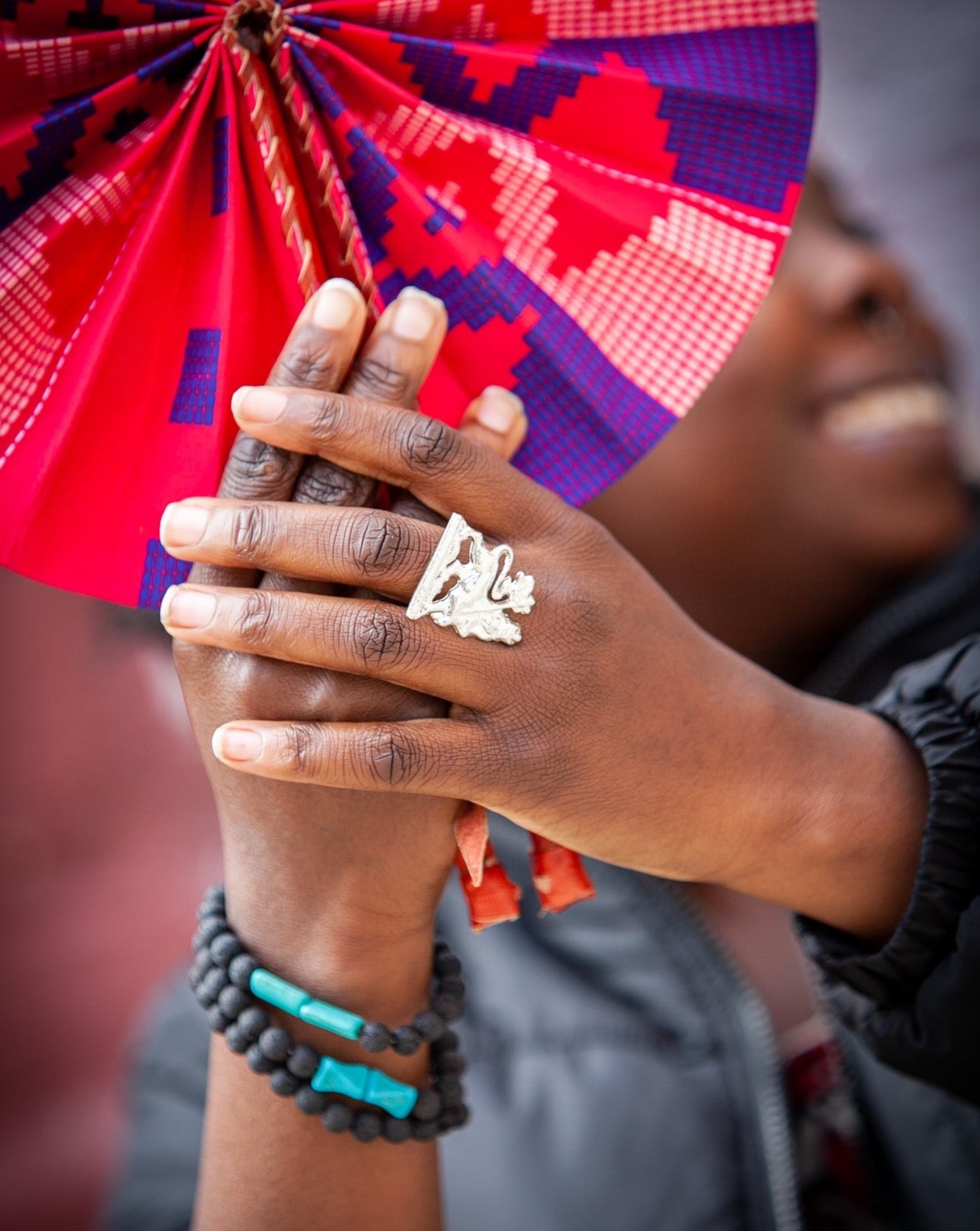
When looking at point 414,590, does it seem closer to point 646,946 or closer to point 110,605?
point 646,946

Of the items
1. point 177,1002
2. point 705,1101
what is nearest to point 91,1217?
point 177,1002

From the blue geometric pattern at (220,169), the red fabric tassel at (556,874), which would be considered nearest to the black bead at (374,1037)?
the red fabric tassel at (556,874)

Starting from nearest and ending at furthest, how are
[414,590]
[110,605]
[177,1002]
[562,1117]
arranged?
[414,590] < [562,1117] < [177,1002] < [110,605]

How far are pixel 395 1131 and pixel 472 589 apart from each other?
0.32 metres

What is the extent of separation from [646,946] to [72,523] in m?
0.73

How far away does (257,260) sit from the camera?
49cm

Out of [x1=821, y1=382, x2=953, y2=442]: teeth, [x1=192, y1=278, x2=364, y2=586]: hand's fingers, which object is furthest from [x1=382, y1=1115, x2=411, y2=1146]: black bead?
[x1=821, y1=382, x2=953, y2=442]: teeth

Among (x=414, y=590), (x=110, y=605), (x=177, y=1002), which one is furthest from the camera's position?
(x=110, y=605)

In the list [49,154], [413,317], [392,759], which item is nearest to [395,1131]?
[392,759]

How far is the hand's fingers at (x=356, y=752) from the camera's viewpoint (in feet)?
1.43

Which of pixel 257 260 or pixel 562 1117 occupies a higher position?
pixel 257 260

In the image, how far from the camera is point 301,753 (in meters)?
0.44

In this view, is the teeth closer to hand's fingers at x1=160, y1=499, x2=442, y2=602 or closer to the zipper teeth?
the zipper teeth

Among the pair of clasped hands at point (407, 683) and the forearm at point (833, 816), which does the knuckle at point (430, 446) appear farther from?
the forearm at point (833, 816)
